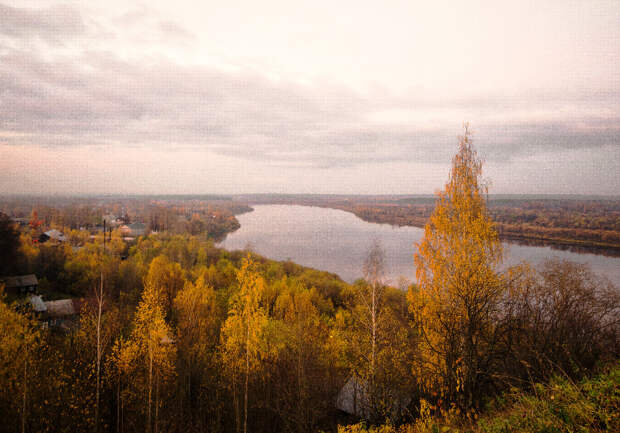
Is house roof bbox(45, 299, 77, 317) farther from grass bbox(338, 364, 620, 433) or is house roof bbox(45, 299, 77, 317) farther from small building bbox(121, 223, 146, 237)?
small building bbox(121, 223, 146, 237)

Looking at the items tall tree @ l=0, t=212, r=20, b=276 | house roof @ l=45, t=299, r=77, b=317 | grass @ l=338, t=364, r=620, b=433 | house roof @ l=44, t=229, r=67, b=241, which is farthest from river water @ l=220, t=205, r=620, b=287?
house roof @ l=44, t=229, r=67, b=241

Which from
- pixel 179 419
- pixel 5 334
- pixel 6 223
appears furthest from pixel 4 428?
pixel 6 223

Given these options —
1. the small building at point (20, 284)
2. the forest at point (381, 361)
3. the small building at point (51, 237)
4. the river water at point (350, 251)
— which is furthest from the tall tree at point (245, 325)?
the small building at point (51, 237)

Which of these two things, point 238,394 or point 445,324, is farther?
point 238,394

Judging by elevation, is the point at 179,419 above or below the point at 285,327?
below

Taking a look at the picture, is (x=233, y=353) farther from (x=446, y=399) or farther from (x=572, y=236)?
(x=572, y=236)

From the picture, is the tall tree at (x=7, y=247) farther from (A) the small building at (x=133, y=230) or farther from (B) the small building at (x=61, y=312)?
(A) the small building at (x=133, y=230)

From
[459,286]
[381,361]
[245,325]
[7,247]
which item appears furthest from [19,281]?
[459,286]
